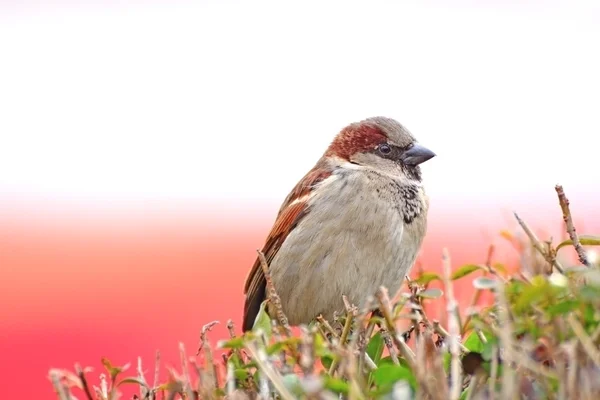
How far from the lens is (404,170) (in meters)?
2.75

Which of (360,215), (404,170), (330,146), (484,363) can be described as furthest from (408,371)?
(330,146)

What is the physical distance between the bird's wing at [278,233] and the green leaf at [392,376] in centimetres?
168

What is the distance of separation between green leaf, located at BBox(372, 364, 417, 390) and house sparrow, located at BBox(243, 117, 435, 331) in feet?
5.06

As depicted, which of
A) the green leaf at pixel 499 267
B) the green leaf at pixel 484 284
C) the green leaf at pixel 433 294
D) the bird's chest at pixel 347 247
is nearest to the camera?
the green leaf at pixel 484 284

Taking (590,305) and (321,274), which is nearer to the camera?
(590,305)

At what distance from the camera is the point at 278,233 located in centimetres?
275

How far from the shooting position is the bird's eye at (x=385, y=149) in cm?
279

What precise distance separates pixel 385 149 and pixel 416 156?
10 cm

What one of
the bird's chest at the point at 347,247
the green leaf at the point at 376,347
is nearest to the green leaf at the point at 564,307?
the green leaf at the point at 376,347

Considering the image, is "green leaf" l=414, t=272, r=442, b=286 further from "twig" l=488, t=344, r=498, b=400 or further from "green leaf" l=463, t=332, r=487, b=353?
"twig" l=488, t=344, r=498, b=400

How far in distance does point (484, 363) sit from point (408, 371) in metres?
0.12

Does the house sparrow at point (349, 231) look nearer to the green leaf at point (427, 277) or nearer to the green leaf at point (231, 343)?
the green leaf at point (427, 277)

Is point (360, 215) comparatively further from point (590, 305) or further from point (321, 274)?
point (590, 305)

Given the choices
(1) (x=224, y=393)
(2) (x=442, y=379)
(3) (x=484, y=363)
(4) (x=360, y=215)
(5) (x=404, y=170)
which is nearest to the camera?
(2) (x=442, y=379)
